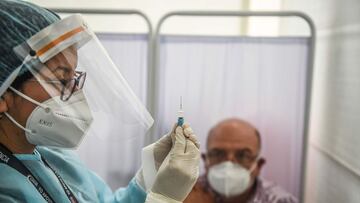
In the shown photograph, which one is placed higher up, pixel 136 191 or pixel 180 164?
pixel 180 164

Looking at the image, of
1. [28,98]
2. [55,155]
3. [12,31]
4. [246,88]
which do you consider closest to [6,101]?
[28,98]

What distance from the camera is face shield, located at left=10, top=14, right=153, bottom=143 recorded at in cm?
82

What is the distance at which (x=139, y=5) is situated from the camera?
272 centimetres

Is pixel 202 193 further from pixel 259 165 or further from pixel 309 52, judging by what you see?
pixel 309 52

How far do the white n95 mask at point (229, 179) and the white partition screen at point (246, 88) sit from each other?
0.17m

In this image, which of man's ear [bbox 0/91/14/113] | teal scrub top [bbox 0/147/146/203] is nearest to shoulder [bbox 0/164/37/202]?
teal scrub top [bbox 0/147/146/203]

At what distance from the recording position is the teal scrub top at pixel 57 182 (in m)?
0.84

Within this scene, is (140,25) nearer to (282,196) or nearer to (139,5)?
(139,5)

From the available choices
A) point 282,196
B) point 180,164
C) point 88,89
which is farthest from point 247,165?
point 88,89

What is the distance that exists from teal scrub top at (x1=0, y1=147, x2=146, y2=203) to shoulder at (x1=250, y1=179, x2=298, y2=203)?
2.60 ft

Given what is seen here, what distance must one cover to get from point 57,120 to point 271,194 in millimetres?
1205

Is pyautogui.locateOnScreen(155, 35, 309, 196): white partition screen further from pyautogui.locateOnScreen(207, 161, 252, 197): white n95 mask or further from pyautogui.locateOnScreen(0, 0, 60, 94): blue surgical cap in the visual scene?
pyautogui.locateOnScreen(0, 0, 60, 94): blue surgical cap

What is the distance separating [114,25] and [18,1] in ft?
5.85

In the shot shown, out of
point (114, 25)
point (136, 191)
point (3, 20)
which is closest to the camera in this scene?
point (3, 20)
